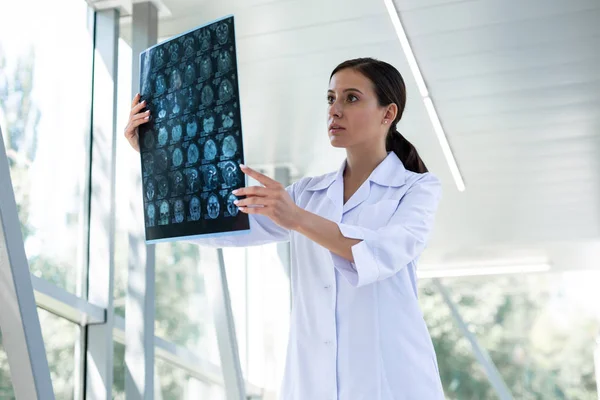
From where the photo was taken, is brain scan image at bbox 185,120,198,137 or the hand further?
brain scan image at bbox 185,120,198,137

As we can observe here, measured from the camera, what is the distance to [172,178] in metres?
1.95

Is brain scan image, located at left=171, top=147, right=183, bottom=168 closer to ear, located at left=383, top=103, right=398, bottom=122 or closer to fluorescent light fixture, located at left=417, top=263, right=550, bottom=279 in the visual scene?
ear, located at left=383, top=103, right=398, bottom=122

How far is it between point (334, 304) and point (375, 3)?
7.59 feet

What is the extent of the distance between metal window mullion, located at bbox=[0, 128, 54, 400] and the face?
3.22 feet

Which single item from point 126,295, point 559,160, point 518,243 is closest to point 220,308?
point 126,295

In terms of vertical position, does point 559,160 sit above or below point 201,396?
above

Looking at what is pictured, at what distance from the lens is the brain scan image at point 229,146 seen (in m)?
1.75

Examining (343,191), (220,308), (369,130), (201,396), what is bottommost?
(201,396)

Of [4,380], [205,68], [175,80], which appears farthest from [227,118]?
[4,380]

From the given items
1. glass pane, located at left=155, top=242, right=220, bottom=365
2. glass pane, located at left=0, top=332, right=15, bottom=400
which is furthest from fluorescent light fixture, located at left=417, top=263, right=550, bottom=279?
glass pane, located at left=0, top=332, right=15, bottom=400

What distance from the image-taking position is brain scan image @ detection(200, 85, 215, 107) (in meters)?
1.84

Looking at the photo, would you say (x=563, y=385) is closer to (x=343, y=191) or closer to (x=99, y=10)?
(x=99, y=10)

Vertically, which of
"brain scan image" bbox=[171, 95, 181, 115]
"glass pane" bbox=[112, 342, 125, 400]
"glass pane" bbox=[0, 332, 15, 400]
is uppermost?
"brain scan image" bbox=[171, 95, 181, 115]

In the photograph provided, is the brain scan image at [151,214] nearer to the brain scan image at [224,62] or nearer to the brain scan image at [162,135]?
the brain scan image at [162,135]
